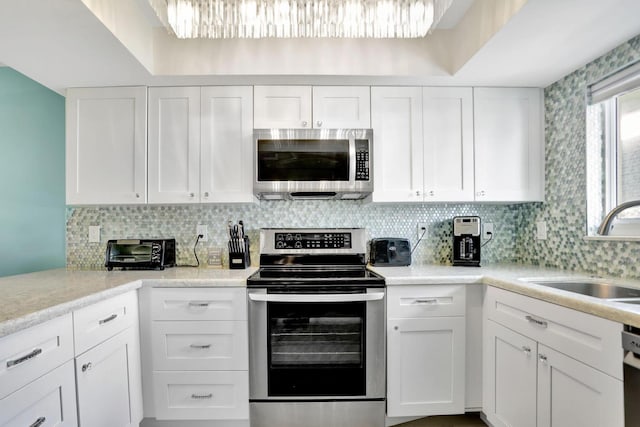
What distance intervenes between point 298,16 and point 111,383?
1.92 m

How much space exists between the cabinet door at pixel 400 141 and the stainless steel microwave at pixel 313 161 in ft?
0.38

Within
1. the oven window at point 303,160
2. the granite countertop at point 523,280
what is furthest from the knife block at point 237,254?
the granite countertop at point 523,280

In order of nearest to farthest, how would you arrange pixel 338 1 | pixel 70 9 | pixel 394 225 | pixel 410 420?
pixel 70 9 < pixel 338 1 < pixel 410 420 < pixel 394 225

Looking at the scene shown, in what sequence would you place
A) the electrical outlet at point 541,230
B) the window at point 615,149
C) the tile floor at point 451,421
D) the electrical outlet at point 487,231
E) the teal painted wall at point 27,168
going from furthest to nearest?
the electrical outlet at point 487,231
the teal painted wall at point 27,168
the electrical outlet at point 541,230
the tile floor at point 451,421
the window at point 615,149

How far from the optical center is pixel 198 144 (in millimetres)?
2150

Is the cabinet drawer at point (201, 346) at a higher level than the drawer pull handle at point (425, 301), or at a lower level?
lower

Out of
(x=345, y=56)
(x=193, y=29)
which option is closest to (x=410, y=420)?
(x=345, y=56)

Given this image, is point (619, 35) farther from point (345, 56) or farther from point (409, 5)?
point (345, 56)

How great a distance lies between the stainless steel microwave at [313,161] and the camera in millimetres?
2111

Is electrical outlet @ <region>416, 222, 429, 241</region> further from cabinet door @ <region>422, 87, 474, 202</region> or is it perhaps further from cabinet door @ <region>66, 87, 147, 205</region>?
cabinet door @ <region>66, 87, 147, 205</region>

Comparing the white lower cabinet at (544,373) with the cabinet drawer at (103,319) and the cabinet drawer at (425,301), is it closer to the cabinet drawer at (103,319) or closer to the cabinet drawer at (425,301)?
the cabinet drawer at (425,301)

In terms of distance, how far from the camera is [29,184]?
2.36 metres

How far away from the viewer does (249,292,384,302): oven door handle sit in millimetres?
1801

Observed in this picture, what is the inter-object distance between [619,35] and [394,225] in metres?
1.55
